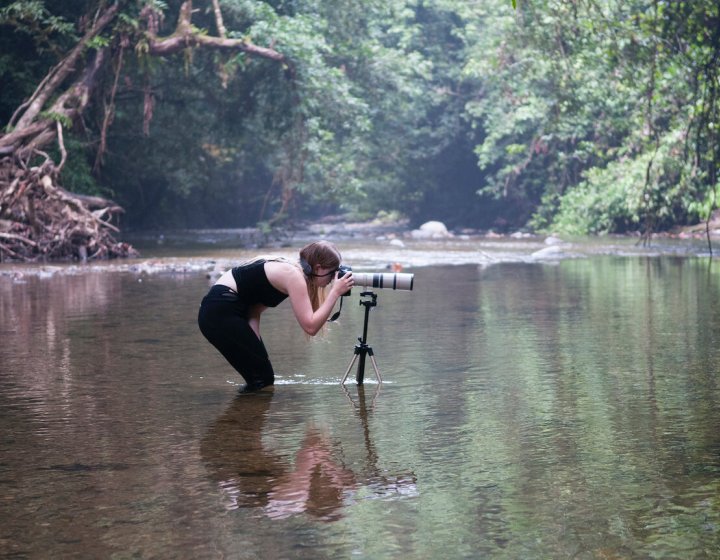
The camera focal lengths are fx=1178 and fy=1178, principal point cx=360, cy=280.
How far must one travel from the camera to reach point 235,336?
760cm

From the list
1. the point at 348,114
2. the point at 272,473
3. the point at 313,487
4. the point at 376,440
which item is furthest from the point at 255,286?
the point at 348,114

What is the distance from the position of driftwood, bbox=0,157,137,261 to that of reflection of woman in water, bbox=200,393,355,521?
16777mm

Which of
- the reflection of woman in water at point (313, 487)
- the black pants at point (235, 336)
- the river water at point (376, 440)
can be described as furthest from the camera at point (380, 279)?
the reflection of woman in water at point (313, 487)

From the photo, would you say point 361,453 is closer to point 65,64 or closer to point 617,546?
point 617,546

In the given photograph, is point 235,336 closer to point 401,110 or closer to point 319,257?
point 319,257

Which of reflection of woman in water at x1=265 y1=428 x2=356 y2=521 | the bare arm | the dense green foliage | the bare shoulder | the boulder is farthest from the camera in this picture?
the boulder

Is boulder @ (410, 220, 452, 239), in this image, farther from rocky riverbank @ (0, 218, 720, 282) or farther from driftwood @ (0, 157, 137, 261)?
driftwood @ (0, 157, 137, 261)

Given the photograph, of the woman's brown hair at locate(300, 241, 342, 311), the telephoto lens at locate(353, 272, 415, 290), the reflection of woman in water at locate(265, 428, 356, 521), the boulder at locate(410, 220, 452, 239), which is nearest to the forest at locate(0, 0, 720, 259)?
the boulder at locate(410, 220, 452, 239)

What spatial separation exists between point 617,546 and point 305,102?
26.5 meters

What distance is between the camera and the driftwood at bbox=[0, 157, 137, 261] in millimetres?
22219

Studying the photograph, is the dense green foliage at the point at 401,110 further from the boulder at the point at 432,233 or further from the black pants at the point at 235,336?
the black pants at the point at 235,336

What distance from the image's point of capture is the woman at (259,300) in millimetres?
7234

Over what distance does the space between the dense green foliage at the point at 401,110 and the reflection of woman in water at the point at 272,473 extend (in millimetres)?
8152

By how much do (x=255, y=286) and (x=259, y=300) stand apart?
0.41 ft
